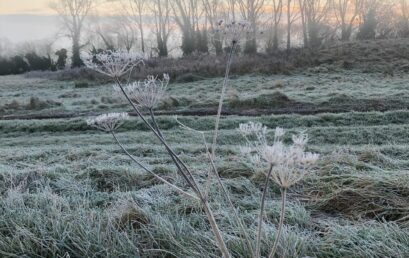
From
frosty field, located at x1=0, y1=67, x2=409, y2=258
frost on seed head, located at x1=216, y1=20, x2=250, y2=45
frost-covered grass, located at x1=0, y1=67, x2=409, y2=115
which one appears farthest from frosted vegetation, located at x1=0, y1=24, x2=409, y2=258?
frost-covered grass, located at x1=0, y1=67, x2=409, y2=115

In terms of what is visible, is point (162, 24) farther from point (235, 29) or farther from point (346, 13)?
point (235, 29)

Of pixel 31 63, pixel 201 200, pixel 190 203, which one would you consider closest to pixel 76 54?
pixel 31 63

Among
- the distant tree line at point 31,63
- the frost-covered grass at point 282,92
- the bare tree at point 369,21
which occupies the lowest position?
the frost-covered grass at point 282,92

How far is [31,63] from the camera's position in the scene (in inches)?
1660

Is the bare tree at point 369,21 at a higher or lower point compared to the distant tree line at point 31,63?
higher

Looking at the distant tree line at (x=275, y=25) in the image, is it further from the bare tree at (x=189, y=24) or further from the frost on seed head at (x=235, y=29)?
the frost on seed head at (x=235, y=29)

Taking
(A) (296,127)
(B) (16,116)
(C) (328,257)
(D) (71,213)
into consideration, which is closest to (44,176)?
(D) (71,213)

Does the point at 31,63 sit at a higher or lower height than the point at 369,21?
lower

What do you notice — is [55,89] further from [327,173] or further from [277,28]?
[327,173]

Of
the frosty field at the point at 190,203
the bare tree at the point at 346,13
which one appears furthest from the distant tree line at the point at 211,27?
the frosty field at the point at 190,203

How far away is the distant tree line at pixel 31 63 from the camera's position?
137 ft

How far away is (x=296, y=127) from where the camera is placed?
11008 millimetres

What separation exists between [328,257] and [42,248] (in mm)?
1980

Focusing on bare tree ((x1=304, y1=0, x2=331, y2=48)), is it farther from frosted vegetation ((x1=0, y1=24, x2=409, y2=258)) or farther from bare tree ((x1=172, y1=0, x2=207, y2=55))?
frosted vegetation ((x1=0, y1=24, x2=409, y2=258))
